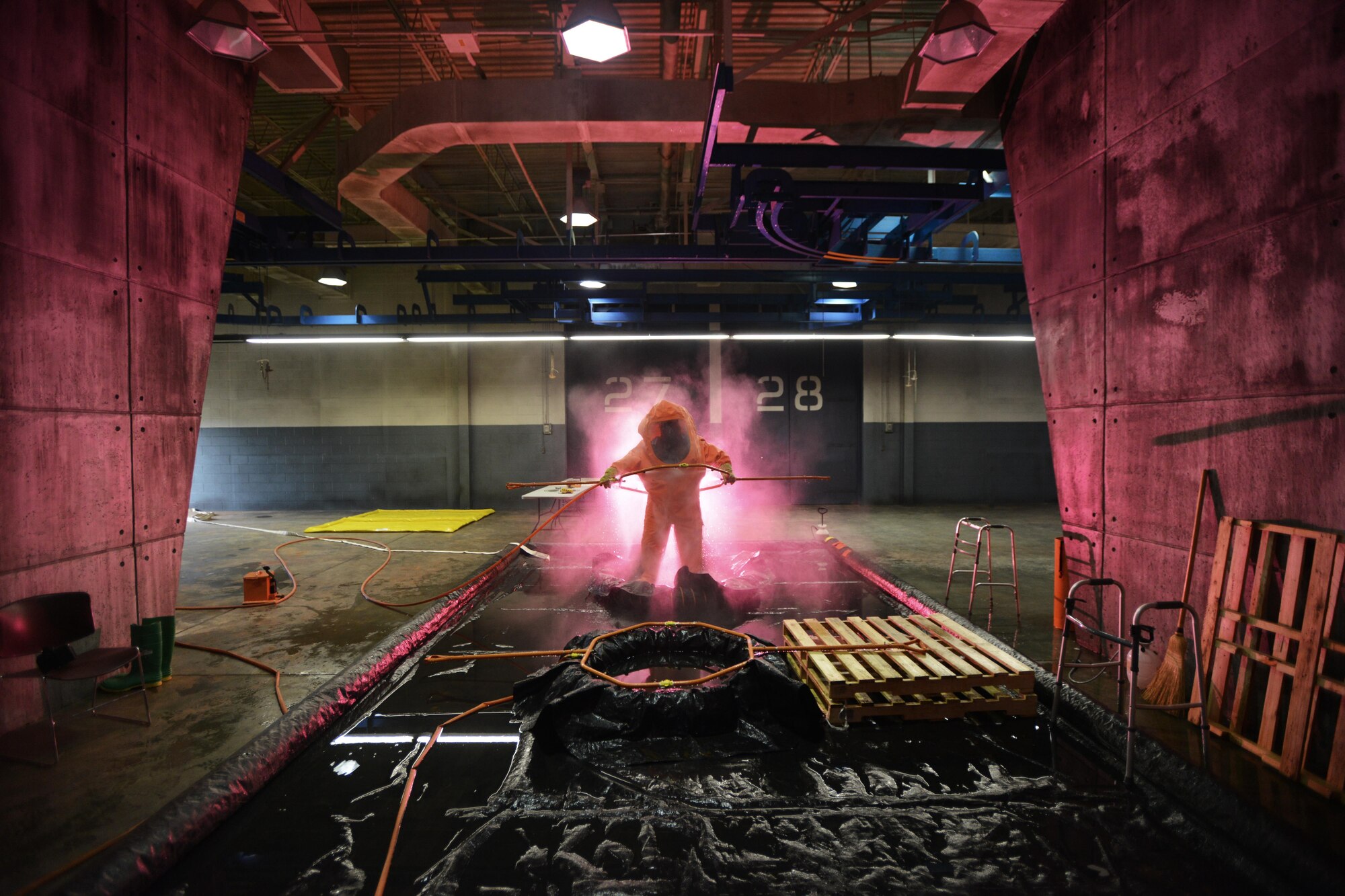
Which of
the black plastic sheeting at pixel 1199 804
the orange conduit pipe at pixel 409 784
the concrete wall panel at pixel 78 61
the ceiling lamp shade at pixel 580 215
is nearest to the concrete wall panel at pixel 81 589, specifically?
the orange conduit pipe at pixel 409 784

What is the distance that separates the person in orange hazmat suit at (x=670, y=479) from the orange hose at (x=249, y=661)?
10.3 ft

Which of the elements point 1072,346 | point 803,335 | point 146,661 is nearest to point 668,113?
point 1072,346

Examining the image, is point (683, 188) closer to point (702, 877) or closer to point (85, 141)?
point (85, 141)

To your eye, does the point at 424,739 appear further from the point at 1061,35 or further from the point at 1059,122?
the point at 1061,35

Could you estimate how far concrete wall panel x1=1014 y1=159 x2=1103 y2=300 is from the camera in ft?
14.4

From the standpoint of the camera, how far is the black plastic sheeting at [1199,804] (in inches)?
96.8

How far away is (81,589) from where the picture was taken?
3.96 metres

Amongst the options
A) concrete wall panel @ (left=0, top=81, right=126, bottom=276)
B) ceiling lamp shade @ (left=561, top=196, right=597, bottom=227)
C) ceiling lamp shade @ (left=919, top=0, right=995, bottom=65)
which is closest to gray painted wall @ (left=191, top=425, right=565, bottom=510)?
ceiling lamp shade @ (left=561, top=196, right=597, bottom=227)

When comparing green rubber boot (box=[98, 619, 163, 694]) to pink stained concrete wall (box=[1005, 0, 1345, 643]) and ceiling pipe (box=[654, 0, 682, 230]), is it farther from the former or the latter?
pink stained concrete wall (box=[1005, 0, 1345, 643])

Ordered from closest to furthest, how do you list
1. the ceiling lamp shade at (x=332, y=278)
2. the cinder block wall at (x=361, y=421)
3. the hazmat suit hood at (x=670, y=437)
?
the hazmat suit hood at (x=670, y=437) < the ceiling lamp shade at (x=332, y=278) < the cinder block wall at (x=361, y=421)

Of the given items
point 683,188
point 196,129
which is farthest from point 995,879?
point 683,188

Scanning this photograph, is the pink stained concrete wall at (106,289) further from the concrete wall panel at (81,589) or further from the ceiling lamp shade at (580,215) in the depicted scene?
the ceiling lamp shade at (580,215)

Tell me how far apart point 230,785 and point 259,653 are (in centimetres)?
214

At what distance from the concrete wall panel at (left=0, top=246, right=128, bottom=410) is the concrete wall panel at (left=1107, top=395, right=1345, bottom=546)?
7.16 meters
